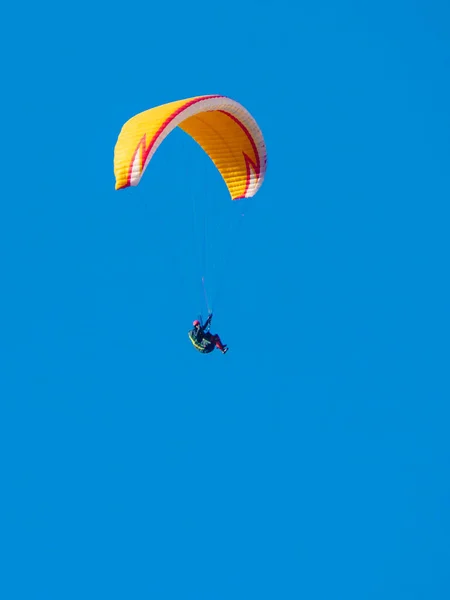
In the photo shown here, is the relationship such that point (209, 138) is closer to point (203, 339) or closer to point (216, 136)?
point (216, 136)

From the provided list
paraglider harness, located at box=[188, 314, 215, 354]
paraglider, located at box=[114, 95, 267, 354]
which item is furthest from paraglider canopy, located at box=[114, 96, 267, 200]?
paraglider harness, located at box=[188, 314, 215, 354]

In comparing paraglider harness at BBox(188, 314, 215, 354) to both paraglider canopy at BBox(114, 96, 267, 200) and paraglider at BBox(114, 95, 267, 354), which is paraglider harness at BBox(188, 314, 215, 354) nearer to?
paraglider at BBox(114, 95, 267, 354)

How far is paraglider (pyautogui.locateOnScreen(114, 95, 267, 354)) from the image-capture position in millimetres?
23875

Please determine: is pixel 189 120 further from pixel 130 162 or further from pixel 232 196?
pixel 130 162

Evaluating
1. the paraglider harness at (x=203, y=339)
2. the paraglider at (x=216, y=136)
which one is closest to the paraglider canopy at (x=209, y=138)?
the paraglider at (x=216, y=136)

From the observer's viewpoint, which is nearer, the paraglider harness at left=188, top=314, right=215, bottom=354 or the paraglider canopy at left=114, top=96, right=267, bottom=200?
the paraglider canopy at left=114, top=96, right=267, bottom=200

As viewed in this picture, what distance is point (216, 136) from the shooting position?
88.3 ft

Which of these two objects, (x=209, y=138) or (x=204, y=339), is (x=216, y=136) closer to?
(x=209, y=138)

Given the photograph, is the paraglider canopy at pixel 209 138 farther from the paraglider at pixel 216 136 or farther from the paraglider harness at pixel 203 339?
the paraglider harness at pixel 203 339

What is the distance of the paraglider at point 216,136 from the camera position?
78.3 ft

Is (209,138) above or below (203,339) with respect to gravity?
above

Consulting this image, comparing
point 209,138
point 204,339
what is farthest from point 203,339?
point 209,138

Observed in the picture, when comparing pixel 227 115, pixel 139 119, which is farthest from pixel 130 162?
pixel 227 115

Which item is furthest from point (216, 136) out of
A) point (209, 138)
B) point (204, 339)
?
point (204, 339)
